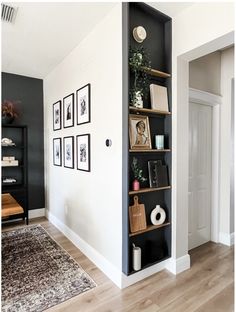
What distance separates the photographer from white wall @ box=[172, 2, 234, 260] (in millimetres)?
2082

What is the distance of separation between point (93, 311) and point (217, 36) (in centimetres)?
263

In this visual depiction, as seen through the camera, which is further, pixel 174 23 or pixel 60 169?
pixel 60 169

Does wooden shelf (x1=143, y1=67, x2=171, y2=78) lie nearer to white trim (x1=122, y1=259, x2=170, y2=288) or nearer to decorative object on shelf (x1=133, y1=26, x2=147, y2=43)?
decorative object on shelf (x1=133, y1=26, x2=147, y2=43)

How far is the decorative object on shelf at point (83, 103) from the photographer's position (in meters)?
2.70

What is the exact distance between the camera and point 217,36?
1.95 metres

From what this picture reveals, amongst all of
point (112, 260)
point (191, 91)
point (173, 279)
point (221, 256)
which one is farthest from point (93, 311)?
point (191, 91)

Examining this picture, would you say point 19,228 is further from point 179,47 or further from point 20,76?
point 179,47

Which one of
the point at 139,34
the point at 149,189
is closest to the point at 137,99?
the point at 139,34

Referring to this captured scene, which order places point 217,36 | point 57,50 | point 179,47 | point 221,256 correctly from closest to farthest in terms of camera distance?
point 217,36
point 179,47
point 221,256
point 57,50

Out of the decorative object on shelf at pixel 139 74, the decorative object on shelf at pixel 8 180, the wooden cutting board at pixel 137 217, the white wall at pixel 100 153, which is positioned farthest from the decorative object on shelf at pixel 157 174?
the decorative object on shelf at pixel 8 180

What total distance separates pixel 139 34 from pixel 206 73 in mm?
1271

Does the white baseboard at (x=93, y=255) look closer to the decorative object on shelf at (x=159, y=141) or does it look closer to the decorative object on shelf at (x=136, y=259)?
the decorative object on shelf at (x=136, y=259)

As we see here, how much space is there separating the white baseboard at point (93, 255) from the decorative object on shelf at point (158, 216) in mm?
623

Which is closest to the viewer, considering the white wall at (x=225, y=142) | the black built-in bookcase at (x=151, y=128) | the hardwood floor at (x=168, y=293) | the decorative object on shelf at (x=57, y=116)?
the hardwood floor at (x=168, y=293)
